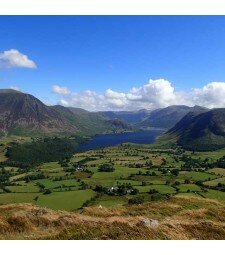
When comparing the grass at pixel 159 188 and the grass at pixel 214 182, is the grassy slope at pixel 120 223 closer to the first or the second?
the grass at pixel 159 188

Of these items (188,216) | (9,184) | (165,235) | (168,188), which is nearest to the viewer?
(165,235)

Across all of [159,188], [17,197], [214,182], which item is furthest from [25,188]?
[214,182]

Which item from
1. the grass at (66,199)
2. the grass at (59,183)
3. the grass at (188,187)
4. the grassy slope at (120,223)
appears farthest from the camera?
the grass at (59,183)

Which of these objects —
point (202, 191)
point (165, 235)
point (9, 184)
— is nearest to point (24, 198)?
point (9, 184)

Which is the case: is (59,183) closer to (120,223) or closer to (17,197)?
(17,197)

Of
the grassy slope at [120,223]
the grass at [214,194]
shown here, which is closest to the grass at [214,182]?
the grass at [214,194]

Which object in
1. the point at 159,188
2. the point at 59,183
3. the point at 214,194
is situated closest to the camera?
the point at 214,194

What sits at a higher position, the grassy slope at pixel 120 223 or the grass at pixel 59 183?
the grassy slope at pixel 120 223

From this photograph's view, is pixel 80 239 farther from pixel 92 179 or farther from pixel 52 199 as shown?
pixel 92 179
